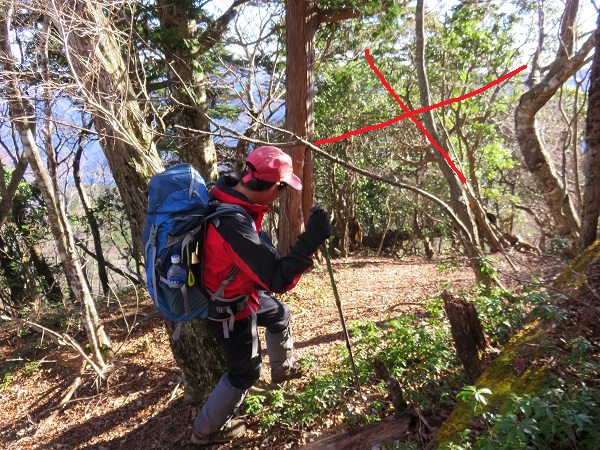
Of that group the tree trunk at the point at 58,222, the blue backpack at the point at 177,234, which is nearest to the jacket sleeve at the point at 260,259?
the blue backpack at the point at 177,234

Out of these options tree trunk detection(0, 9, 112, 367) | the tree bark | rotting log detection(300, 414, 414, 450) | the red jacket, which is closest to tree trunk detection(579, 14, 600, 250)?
rotting log detection(300, 414, 414, 450)

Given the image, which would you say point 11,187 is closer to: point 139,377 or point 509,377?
point 139,377

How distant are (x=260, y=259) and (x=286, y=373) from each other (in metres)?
1.86

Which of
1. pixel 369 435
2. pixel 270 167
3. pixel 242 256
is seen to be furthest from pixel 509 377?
pixel 270 167

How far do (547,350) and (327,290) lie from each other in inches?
216

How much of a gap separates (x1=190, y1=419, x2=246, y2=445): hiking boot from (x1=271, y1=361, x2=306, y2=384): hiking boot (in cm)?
49

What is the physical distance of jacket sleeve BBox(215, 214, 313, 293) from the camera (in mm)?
2377

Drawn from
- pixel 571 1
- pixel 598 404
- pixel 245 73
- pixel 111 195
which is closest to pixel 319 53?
pixel 245 73

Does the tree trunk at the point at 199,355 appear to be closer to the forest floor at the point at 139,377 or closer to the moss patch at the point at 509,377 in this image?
the forest floor at the point at 139,377

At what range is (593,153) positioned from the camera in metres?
3.93

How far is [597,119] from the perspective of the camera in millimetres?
3846

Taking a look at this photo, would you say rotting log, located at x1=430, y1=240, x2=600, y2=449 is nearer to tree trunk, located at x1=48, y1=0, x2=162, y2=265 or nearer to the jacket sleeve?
the jacket sleeve

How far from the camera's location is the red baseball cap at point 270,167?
261 cm

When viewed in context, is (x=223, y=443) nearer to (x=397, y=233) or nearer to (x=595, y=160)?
(x=595, y=160)
